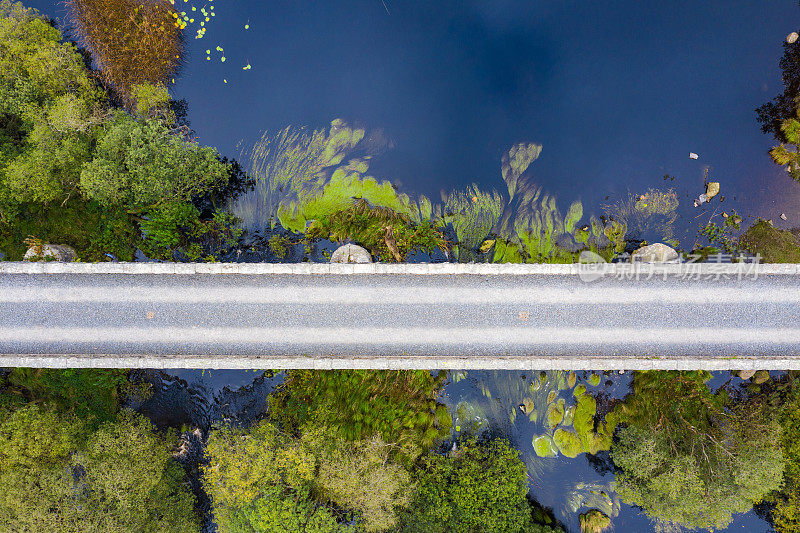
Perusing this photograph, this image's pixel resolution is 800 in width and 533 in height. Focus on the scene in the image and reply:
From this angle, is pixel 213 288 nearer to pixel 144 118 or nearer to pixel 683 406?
pixel 144 118

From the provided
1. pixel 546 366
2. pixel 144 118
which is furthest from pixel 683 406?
pixel 144 118

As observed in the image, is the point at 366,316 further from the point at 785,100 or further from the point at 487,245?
the point at 785,100

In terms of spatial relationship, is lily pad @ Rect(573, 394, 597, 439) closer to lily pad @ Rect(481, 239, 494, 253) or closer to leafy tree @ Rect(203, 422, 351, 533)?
lily pad @ Rect(481, 239, 494, 253)

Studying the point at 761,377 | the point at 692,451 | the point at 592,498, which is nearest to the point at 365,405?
the point at 592,498

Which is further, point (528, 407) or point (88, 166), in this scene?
point (528, 407)

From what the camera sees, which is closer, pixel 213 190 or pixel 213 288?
pixel 213 288

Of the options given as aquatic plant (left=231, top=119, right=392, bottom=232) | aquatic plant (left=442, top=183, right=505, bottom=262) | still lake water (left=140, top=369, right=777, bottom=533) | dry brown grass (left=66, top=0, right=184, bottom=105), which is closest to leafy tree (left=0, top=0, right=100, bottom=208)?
dry brown grass (left=66, top=0, right=184, bottom=105)
